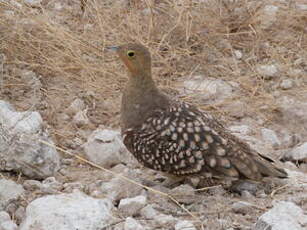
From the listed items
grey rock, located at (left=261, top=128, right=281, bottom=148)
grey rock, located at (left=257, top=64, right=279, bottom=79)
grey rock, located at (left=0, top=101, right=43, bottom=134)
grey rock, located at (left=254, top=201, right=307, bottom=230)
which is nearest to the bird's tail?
grey rock, located at (left=254, top=201, right=307, bottom=230)

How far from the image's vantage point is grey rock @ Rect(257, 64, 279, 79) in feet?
17.1

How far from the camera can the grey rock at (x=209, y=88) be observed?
4922 millimetres

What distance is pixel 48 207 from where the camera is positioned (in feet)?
10.3

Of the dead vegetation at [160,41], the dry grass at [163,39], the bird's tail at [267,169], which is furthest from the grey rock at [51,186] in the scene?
the dry grass at [163,39]

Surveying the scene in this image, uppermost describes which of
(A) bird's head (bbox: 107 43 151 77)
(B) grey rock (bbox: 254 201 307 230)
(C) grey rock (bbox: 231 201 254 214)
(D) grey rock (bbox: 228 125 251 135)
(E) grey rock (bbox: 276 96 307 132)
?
(A) bird's head (bbox: 107 43 151 77)

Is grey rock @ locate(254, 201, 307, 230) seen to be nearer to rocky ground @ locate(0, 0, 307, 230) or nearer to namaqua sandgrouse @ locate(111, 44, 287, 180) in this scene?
rocky ground @ locate(0, 0, 307, 230)

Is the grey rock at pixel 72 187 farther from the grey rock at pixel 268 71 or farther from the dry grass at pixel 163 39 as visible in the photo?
the grey rock at pixel 268 71

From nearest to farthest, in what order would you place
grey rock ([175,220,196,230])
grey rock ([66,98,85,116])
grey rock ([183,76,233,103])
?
grey rock ([175,220,196,230]) → grey rock ([66,98,85,116]) → grey rock ([183,76,233,103])

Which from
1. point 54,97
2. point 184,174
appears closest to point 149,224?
point 184,174

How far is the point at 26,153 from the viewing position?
366 centimetres

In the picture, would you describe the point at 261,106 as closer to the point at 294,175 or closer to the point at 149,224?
the point at 294,175

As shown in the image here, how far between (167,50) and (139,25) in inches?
11.8

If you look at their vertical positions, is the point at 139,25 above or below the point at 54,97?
above

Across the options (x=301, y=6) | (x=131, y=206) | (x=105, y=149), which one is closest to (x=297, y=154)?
(x=105, y=149)
